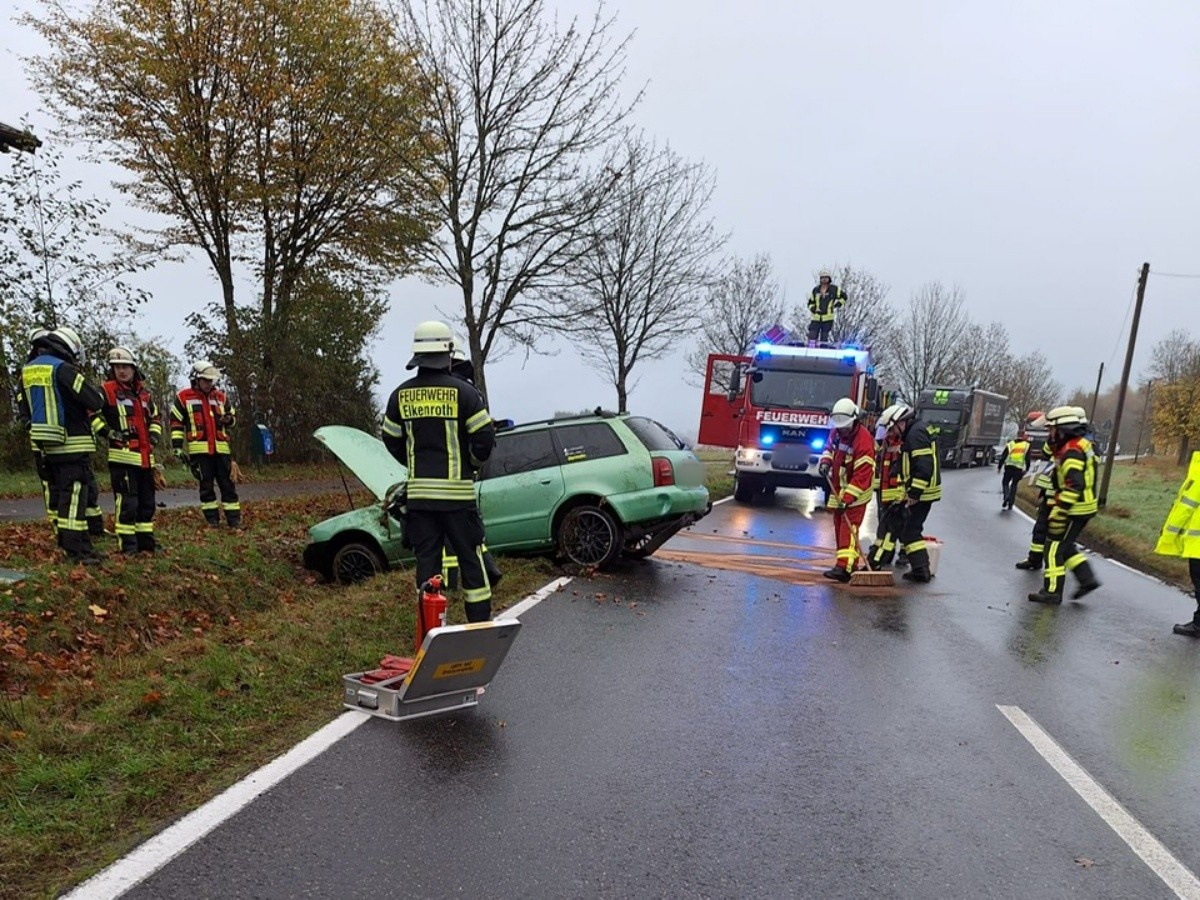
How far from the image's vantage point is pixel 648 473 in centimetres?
877

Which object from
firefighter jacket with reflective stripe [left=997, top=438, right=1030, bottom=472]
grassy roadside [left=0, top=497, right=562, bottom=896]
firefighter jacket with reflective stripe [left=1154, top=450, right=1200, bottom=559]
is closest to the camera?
grassy roadside [left=0, top=497, right=562, bottom=896]

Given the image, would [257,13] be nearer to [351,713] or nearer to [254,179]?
[254,179]

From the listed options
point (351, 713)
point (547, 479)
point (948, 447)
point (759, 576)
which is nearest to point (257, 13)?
point (547, 479)

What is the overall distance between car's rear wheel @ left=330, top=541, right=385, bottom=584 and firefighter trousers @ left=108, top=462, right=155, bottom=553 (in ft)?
5.97

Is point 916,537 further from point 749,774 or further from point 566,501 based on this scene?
point 749,774

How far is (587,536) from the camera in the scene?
890cm

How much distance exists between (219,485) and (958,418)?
124 feet

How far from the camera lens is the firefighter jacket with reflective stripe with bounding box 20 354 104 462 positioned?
7.43 metres

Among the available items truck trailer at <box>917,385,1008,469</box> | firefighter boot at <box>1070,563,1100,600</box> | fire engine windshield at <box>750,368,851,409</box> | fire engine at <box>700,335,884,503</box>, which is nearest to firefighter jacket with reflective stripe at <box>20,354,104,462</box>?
firefighter boot at <box>1070,563,1100,600</box>

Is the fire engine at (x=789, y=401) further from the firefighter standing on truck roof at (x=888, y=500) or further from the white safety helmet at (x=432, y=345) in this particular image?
the white safety helmet at (x=432, y=345)

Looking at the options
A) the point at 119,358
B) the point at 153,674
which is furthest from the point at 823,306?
the point at 153,674

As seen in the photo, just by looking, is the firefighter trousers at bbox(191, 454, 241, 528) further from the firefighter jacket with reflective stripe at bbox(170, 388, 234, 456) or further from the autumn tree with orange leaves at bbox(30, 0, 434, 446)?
the autumn tree with orange leaves at bbox(30, 0, 434, 446)

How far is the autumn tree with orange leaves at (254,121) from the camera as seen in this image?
18.9 meters

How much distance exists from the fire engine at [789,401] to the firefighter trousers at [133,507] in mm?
10332
